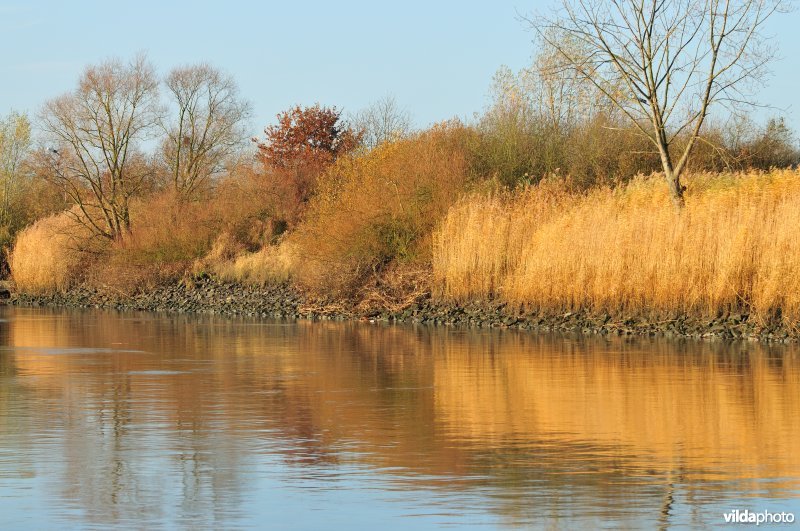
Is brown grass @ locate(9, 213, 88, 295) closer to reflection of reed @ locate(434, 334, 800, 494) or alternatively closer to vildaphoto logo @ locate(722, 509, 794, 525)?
reflection of reed @ locate(434, 334, 800, 494)

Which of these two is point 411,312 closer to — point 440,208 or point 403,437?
point 440,208

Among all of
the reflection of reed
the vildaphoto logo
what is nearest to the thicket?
the reflection of reed

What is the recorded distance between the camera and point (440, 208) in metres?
36.6

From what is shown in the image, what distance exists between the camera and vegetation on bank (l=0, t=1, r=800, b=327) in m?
27.0

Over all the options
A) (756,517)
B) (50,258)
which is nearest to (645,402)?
(756,517)

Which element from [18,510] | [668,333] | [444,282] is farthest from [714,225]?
[18,510]

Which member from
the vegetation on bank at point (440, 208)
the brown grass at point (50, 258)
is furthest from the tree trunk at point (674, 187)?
the brown grass at point (50, 258)

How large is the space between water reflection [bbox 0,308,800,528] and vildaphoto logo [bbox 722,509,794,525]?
0.17m

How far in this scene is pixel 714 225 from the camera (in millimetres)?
26562

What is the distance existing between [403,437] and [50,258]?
145 feet

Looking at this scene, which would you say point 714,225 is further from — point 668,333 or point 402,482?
point 402,482

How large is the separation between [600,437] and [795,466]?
2.25 metres

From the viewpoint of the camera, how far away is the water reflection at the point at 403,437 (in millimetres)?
9000

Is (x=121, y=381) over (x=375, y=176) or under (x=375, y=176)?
under
